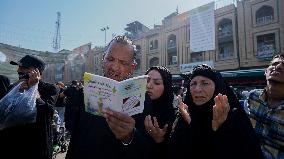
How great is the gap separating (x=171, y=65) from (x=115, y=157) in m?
23.6

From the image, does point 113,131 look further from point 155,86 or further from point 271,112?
point 271,112

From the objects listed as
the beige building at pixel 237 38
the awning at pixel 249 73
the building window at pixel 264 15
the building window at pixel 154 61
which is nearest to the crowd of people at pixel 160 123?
the awning at pixel 249 73

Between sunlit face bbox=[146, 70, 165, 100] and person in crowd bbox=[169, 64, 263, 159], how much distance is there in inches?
20.1

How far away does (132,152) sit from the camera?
1689 millimetres

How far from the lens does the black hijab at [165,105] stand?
3.04 m

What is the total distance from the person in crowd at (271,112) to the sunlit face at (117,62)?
61.7 inches

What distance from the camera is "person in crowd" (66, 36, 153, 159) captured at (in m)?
1.66

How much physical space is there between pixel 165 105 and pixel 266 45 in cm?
1811

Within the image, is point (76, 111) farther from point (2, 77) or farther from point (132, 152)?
point (2, 77)

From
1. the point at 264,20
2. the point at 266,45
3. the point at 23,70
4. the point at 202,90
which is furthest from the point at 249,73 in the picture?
the point at 23,70

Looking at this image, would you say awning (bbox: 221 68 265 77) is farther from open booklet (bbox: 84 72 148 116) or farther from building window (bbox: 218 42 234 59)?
open booklet (bbox: 84 72 148 116)

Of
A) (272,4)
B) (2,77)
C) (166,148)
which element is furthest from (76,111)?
(272,4)

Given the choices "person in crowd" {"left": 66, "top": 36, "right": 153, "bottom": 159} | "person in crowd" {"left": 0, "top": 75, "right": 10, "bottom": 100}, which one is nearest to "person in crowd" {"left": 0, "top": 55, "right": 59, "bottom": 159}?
"person in crowd" {"left": 0, "top": 75, "right": 10, "bottom": 100}

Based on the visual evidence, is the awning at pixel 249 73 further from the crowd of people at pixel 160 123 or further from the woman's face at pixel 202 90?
the woman's face at pixel 202 90
